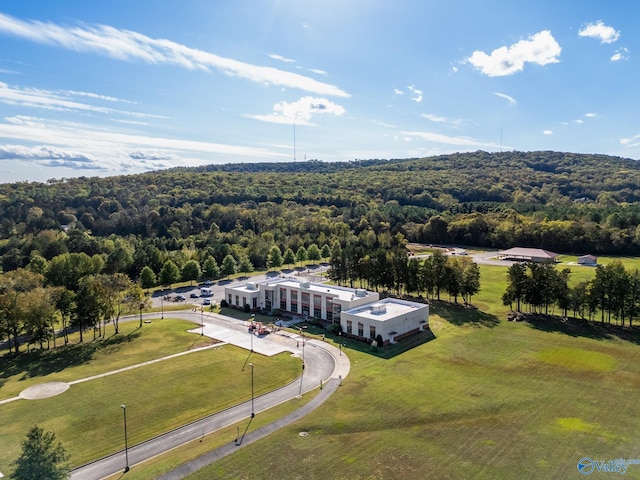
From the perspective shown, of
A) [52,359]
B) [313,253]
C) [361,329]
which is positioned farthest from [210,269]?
[361,329]

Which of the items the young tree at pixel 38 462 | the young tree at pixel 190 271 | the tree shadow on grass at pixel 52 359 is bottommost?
the tree shadow on grass at pixel 52 359

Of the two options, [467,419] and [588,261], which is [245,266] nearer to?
[467,419]

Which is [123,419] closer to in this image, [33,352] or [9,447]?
[9,447]

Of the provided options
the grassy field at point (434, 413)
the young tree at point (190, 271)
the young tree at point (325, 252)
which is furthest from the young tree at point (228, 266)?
the grassy field at point (434, 413)

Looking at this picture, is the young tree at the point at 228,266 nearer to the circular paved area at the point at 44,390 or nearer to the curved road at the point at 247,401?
the curved road at the point at 247,401

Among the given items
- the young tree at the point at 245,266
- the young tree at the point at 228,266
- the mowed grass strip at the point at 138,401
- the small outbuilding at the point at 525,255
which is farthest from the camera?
the small outbuilding at the point at 525,255
